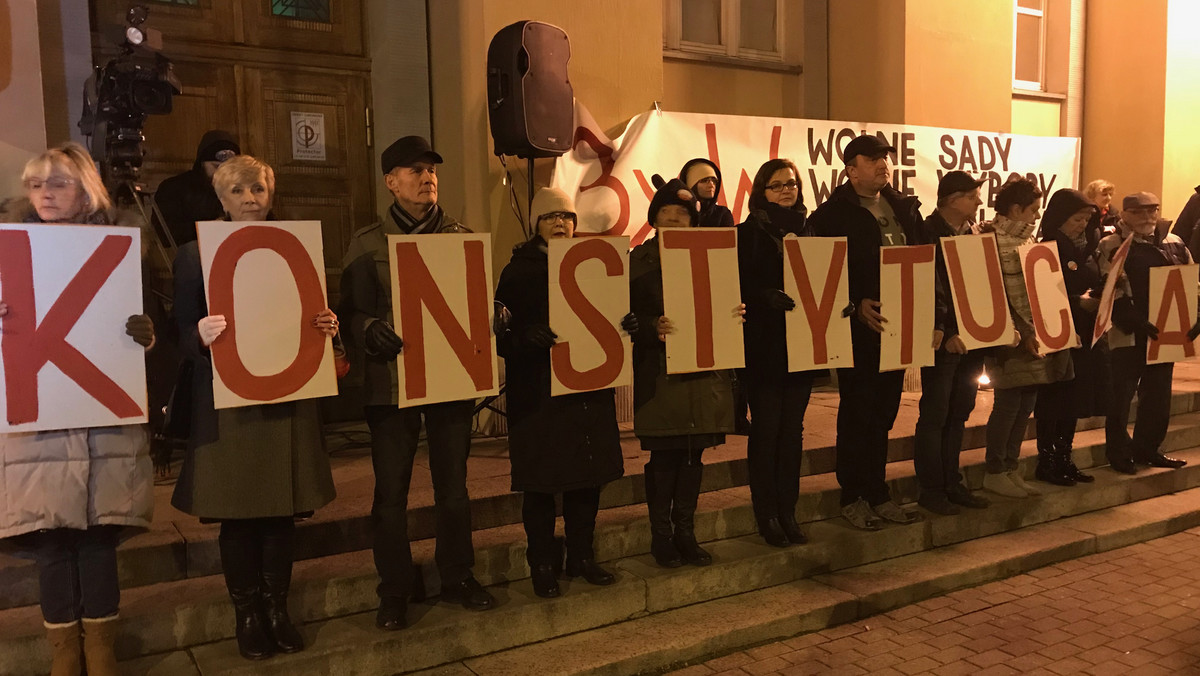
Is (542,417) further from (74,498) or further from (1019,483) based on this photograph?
(1019,483)

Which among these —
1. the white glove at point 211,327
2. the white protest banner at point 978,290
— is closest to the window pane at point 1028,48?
the white protest banner at point 978,290

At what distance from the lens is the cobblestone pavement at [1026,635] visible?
3.82m

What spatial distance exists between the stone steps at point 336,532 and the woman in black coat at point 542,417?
53 centimetres

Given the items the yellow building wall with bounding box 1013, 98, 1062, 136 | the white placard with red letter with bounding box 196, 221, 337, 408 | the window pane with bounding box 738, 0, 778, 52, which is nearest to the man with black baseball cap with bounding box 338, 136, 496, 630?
the white placard with red letter with bounding box 196, 221, 337, 408

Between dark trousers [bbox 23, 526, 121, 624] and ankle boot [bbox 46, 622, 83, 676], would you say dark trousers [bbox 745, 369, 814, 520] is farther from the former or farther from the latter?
ankle boot [bbox 46, 622, 83, 676]

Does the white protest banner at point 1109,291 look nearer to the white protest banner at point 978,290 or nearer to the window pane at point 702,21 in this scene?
the white protest banner at point 978,290

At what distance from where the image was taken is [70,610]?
10.1ft

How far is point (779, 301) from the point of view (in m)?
4.38

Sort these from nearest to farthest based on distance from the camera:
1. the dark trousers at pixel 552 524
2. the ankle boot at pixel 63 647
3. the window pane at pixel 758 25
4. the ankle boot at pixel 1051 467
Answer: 1. the ankle boot at pixel 63 647
2. the dark trousers at pixel 552 524
3. the ankle boot at pixel 1051 467
4. the window pane at pixel 758 25

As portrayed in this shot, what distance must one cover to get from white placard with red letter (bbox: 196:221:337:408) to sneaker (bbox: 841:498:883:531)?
2.97 meters

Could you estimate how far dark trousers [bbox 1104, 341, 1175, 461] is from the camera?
625 cm

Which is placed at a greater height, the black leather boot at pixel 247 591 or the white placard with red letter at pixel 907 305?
the white placard with red letter at pixel 907 305

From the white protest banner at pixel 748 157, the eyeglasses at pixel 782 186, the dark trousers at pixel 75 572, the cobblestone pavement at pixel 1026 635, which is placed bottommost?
the cobblestone pavement at pixel 1026 635

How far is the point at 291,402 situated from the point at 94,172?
1007 mm
